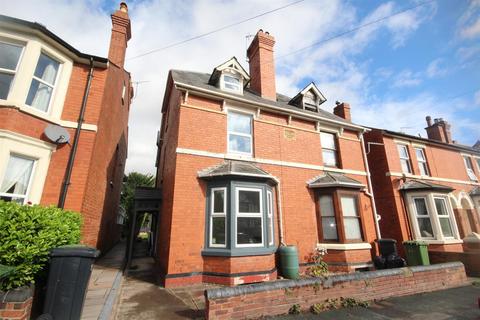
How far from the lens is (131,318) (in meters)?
4.79

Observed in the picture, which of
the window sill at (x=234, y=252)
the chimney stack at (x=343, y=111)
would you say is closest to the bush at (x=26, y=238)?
the window sill at (x=234, y=252)

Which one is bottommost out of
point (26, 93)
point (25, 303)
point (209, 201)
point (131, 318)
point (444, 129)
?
point (131, 318)

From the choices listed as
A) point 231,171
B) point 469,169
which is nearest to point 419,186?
point 469,169

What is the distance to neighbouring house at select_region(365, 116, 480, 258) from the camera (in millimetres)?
12383

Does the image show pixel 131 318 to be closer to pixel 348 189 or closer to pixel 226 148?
pixel 226 148

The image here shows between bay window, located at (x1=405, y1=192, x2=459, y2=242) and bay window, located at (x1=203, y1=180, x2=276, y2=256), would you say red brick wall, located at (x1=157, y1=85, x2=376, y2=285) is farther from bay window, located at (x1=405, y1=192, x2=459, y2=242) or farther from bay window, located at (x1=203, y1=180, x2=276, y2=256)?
bay window, located at (x1=405, y1=192, x2=459, y2=242)

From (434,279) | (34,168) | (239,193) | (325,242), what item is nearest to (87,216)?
(34,168)

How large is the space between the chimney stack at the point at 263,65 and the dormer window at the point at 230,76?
179 centimetres

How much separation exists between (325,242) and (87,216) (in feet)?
29.9

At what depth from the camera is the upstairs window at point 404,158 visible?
553 inches

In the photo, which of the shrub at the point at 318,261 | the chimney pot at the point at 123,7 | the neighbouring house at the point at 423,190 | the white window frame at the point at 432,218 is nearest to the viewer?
the shrub at the point at 318,261

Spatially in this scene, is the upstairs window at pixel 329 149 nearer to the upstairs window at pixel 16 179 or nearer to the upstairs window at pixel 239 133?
the upstairs window at pixel 239 133

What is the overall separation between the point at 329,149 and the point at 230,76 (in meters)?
6.16

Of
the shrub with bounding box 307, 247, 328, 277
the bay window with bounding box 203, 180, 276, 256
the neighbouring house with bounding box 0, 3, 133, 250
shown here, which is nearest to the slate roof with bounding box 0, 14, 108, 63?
the neighbouring house with bounding box 0, 3, 133, 250
